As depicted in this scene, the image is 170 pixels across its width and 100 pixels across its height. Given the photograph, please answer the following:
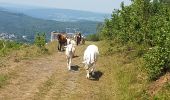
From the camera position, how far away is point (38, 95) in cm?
1961

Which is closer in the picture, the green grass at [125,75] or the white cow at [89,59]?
the green grass at [125,75]

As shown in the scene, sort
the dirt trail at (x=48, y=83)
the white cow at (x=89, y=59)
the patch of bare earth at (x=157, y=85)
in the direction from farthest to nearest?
1. the white cow at (x=89, y=59)
2. the dirt trail at (x=48, y=83)
3. the patch of bare earth at (x=157, y=85)

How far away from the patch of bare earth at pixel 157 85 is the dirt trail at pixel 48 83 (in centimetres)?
273

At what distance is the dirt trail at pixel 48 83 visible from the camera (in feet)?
64.8

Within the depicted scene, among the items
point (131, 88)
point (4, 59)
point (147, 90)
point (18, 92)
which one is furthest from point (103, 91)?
point (4, 59)

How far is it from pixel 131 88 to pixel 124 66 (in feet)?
20.0

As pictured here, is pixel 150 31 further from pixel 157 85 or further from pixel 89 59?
pixel 157 85

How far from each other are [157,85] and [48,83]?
246 inches

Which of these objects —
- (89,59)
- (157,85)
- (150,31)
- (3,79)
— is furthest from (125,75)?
(3,79)

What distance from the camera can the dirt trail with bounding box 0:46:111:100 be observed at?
19766mm

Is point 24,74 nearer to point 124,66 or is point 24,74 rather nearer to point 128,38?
point 124,66

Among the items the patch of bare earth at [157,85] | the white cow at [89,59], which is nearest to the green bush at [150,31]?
the patch of bare earth at [157,85]

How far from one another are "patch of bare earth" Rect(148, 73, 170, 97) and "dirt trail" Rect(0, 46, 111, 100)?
107 inches

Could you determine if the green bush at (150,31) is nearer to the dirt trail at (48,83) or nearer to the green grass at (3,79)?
the dirt trail at (48,83)
